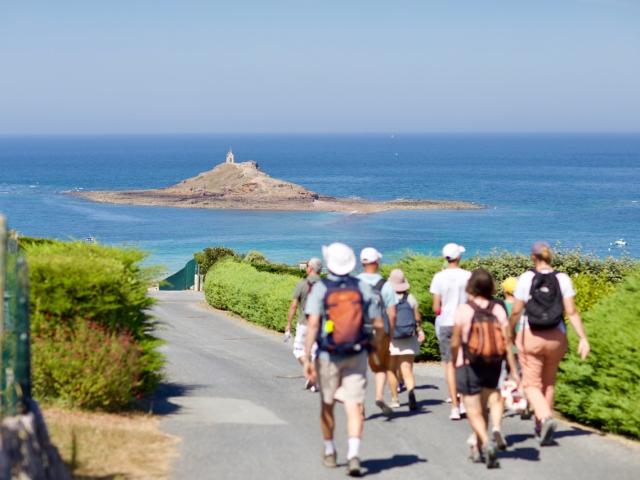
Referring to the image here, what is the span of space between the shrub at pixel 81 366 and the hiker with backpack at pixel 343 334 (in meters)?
2.59

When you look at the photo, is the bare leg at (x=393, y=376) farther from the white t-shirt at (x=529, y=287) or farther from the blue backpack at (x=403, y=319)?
the white t-shirt at (x=529, y=287)

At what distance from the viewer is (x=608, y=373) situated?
34.5 feet

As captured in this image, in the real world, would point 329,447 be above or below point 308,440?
above

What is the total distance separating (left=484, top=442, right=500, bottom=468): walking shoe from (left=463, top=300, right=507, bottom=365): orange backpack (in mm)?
846

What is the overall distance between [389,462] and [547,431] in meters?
1.67

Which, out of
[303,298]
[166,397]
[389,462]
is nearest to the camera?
[389,462]

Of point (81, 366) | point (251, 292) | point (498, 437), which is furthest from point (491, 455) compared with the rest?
point (251, 292)

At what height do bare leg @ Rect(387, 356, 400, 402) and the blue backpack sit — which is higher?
the blue backpack

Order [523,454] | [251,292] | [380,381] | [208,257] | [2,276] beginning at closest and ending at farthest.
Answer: [2,276], [523,454], [380,381], [251,292], [208,257]

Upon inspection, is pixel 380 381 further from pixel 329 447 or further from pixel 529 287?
pixel 329 447

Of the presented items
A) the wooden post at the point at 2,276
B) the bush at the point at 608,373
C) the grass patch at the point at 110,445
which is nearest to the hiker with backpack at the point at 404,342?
the bush at the point at 608,373

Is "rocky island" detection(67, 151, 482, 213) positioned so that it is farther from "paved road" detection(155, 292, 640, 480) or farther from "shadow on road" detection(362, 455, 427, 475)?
"shadow on road" detection(362, 455, 427, 475)

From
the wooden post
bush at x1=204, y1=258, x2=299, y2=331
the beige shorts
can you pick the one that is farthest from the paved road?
bush at x1=204, y1=258, x2=299, y2=331

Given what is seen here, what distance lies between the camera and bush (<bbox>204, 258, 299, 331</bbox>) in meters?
22.7
